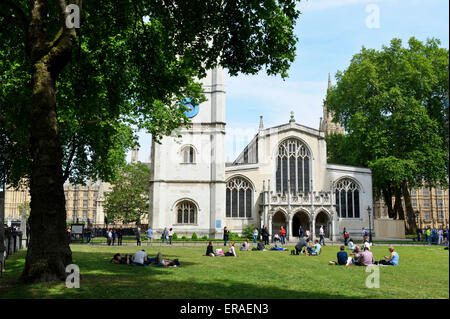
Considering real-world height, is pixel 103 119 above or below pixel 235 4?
below

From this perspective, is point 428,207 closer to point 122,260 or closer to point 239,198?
point 239,198

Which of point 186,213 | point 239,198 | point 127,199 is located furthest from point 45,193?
point 127,199

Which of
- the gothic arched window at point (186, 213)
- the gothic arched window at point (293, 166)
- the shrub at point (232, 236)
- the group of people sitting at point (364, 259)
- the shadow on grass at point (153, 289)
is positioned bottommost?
the shrub at point (232, 236)

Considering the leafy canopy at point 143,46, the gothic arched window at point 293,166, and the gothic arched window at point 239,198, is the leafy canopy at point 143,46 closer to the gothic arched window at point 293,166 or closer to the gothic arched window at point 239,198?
the gothic arched window at point 239,198

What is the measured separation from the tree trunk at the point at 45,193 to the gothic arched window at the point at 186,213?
2920cm

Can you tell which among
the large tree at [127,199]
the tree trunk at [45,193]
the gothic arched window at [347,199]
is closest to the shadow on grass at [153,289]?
the tree trunk at [45,193]

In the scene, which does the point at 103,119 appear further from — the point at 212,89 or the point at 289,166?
the point at 289,166

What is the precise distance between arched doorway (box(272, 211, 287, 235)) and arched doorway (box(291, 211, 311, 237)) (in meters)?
1.89

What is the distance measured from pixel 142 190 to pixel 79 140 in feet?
113

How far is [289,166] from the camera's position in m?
43.0

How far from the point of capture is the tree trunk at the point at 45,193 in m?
9.88

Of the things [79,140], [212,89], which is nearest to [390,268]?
[79,140]
